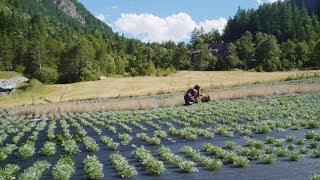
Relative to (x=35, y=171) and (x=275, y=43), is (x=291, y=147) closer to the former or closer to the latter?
(x=35, y=171)

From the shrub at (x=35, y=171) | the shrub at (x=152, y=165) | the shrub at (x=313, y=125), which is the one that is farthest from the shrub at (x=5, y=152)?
the shrub at (x=313, y=125)

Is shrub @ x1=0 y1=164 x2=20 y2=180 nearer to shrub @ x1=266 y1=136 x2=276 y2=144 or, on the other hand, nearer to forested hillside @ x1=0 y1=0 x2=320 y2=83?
shrub @ x1=266 y1=136 x2=276 y2=144

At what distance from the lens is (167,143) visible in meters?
20.4

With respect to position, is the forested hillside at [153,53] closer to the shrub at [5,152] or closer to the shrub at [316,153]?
the shrub at [5,152]

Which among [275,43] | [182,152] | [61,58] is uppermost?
[275,43]

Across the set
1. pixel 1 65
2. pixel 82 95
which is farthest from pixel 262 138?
pixel 1 65

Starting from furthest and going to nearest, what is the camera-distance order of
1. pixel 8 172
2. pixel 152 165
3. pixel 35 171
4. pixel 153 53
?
pixel 153 53
pixel 35 171
pixel 152 165
pixel 8 172

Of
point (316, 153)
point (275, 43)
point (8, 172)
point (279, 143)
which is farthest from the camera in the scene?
point (275, 43)

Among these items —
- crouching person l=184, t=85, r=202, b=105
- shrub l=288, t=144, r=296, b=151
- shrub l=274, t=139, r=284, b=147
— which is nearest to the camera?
shrub l=288, t=144, r=296, b=151

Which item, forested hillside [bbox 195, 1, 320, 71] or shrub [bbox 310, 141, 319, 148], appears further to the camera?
forested hillside [bbox 195, 1, 320, 71]

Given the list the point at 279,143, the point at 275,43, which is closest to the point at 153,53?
the point at 275,43

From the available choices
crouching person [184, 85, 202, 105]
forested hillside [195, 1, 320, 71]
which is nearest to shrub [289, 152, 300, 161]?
crouching person [184, 85, 202, 105]

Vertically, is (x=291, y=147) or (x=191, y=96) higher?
(x=191, y=96)

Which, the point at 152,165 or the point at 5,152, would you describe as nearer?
the point at 152,165
